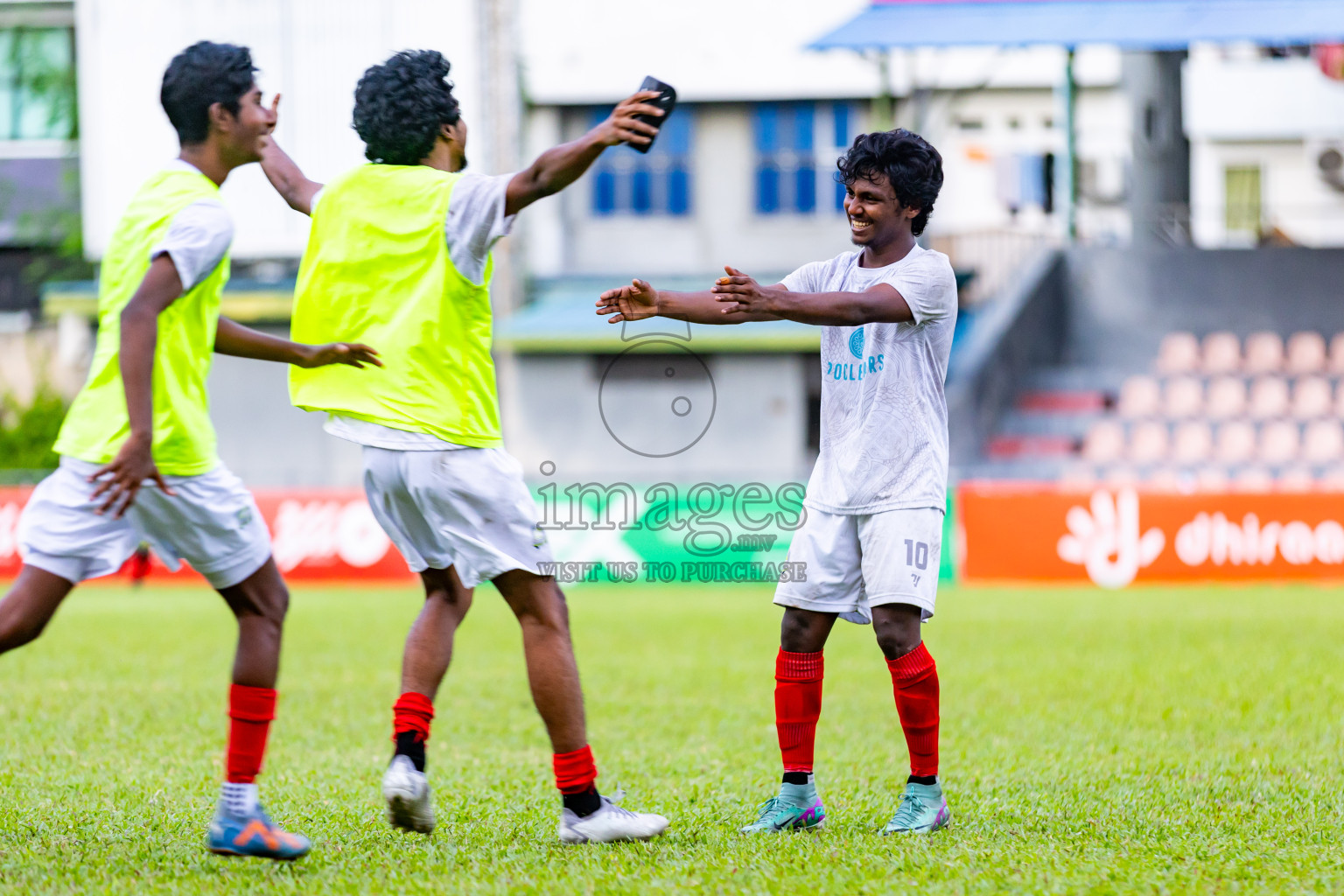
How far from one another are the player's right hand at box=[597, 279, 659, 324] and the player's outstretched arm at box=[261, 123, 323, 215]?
971mm

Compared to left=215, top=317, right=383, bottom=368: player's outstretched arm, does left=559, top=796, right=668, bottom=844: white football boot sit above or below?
below

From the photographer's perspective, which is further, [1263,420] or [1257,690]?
[1263,420]

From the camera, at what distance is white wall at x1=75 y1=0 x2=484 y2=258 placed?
2708 cm

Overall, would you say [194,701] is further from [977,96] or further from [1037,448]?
[977,96]

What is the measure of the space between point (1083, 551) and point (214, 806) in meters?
13.0

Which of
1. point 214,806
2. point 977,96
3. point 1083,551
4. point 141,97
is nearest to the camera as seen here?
point 214,806

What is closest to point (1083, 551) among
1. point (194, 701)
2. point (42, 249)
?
point (194, 701)

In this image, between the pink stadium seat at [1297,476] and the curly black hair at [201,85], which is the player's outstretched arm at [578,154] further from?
the pink stadium seat at [1297,476]

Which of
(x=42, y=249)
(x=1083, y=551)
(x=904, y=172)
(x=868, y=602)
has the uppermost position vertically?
(x=42, y=249)

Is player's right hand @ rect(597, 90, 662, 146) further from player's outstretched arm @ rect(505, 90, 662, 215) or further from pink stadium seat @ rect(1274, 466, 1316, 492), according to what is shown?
pink stadium seat @ rect(1274, 466, 1316, 492)

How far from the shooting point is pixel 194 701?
27.0 ft

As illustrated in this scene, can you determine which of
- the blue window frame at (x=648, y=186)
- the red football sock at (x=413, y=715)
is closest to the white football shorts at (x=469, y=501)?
the red football sock at (x=413, y=715)

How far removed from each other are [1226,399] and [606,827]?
20061 mm

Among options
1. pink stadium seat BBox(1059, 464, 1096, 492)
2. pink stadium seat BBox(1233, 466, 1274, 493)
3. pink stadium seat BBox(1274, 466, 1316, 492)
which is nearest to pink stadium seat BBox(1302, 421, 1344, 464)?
pink stadium seat BBox(1274, 466, 1316, 492)
